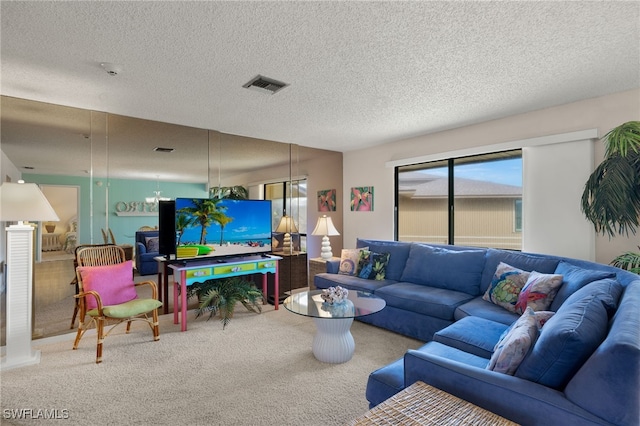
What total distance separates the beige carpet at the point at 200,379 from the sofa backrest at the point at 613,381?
1.31 m

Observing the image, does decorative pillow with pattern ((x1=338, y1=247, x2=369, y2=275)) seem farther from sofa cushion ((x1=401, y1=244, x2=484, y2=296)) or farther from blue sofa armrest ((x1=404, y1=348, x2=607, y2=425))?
blue sofa armrest ((x1=404, y1=348, x2=607, y2=425))

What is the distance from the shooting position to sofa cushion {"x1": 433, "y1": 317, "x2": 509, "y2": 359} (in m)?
1.98

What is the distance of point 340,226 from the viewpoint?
19.0 ft

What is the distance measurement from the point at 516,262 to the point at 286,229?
127 inches

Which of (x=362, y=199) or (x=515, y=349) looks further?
(x=362, y=199)

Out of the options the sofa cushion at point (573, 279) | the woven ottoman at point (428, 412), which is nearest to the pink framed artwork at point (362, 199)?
the sofa cushion at point (573, 279)

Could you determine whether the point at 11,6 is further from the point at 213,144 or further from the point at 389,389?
the point at 389,389

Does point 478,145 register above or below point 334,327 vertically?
above

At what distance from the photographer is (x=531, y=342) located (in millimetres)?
1427

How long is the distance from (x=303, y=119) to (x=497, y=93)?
212 centimetres

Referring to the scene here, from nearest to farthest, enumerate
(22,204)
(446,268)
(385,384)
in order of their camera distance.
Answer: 1. (385,384)
2. (22,204)
3. (446,268)

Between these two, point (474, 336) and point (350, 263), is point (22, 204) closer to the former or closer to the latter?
point (350, 263)

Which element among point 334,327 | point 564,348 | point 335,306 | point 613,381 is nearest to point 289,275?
point 335,306

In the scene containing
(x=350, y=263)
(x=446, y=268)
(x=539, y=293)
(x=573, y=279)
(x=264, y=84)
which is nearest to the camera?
(x=573, y=279)
